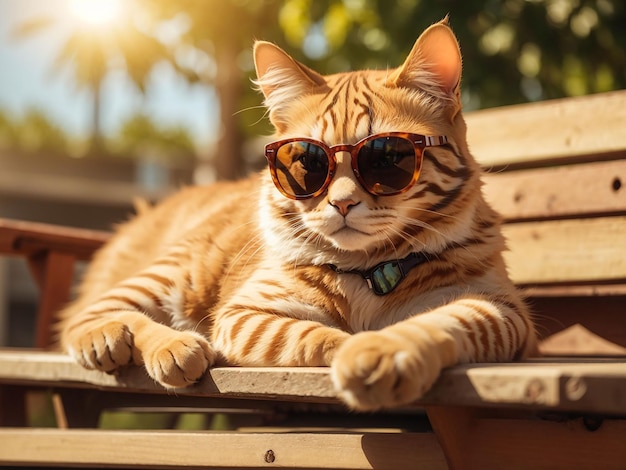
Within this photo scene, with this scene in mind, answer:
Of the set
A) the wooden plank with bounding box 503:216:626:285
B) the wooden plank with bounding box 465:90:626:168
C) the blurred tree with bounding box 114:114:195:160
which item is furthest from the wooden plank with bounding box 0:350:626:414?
the blurred tree with bounding box 114:114:195:160

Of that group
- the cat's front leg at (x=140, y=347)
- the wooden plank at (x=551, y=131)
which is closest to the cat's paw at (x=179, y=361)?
the cat's front leg at (x=140, y=347)

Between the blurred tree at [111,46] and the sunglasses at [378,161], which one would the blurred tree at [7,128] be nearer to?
the blurred tree at [111,46]

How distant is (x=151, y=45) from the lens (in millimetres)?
7180

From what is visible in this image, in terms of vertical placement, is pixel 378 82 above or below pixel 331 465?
above

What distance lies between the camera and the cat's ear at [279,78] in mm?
2281

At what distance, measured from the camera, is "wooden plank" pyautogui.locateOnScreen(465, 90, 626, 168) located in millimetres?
3047

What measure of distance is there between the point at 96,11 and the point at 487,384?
6.66 meters

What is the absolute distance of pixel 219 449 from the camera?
2.18 m

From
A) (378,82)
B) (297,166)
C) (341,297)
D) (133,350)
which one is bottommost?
(133,350)

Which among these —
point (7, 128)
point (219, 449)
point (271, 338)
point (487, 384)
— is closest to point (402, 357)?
point (487, 384)

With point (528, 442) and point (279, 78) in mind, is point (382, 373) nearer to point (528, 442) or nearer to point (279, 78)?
point (528, 442)

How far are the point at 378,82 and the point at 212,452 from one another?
110cm

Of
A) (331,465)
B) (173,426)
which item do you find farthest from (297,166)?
(173,426)

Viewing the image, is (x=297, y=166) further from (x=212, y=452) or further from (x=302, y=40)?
(x=302, y=40)
